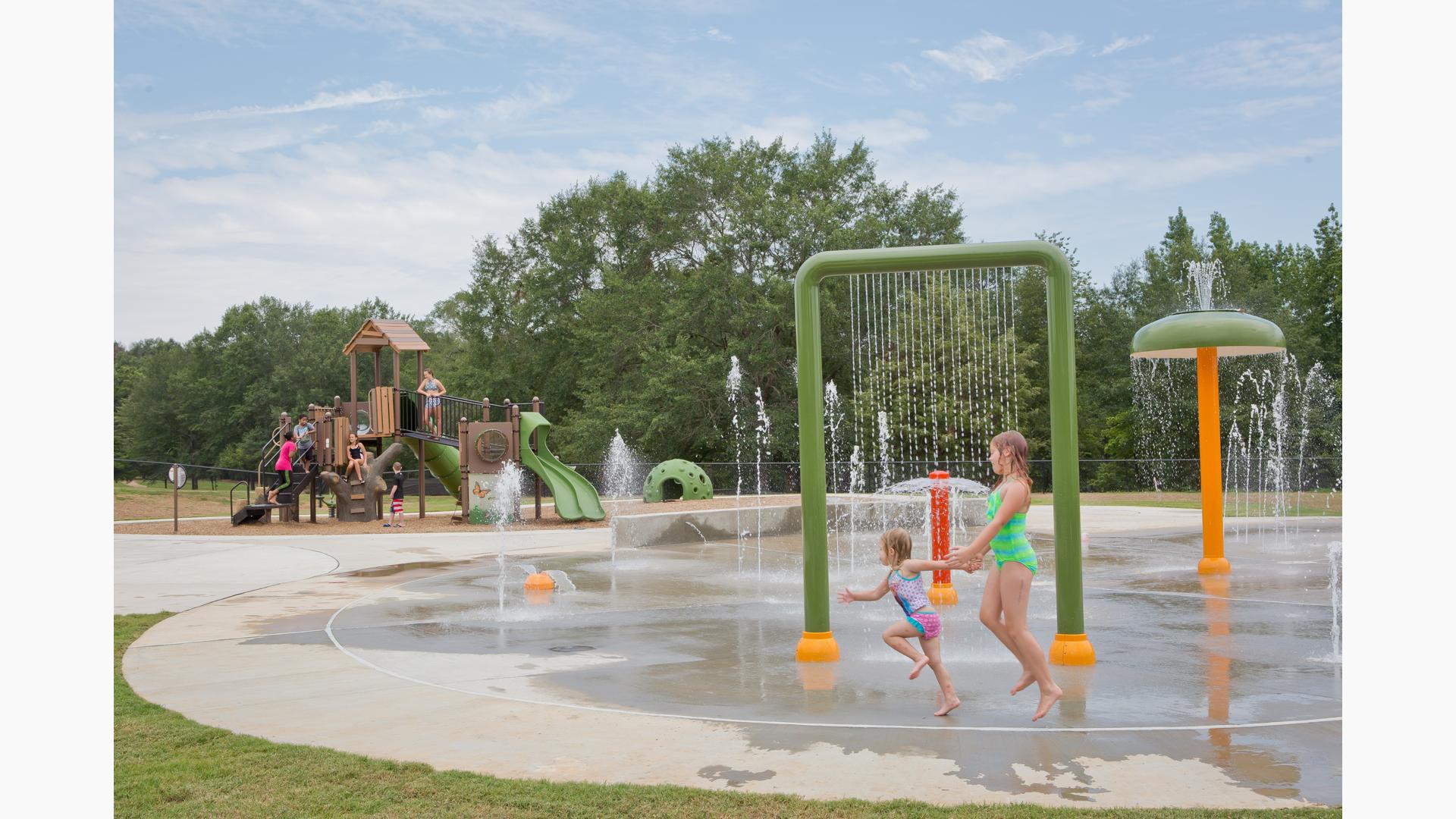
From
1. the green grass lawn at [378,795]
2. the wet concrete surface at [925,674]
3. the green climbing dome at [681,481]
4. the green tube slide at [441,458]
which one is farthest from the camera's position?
the green climbing dome at [681,481]

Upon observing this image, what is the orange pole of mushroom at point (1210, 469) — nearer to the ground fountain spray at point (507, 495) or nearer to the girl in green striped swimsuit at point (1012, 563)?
the girl in green striped swimsuit at point (1012, 563)

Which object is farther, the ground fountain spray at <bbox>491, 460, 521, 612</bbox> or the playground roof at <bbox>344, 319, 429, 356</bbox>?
the playground roof at <bbox>344, 319, 429, 356</bbox>

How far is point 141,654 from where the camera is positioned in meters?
8.52

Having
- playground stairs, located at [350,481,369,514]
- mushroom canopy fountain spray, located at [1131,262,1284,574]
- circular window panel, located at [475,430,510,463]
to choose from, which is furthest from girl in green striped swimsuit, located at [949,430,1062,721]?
playground stairs, located at [350,481,369,514]

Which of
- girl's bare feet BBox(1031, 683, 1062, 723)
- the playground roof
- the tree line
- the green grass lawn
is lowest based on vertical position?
the green grass lawn

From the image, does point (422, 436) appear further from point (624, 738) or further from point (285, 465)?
point (624, 738)

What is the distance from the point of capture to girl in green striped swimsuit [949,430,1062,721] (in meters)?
5.92

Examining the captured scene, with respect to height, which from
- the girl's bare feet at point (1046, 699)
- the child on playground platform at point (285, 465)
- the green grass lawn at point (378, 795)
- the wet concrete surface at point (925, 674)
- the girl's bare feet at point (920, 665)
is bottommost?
the wet concrete surface at point (925, 674)

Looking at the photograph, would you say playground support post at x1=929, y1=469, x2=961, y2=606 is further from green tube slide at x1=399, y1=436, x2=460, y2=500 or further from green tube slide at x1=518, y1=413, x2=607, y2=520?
green tube slide at x1=399, y1=436, x2=460, y2=500

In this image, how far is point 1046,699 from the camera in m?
5.90

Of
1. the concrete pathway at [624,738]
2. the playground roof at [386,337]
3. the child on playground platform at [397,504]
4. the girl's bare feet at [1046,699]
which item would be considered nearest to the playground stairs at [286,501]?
the child on playground platform at [397,504]

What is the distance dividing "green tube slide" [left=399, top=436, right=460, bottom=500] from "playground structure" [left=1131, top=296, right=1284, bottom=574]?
674 inches

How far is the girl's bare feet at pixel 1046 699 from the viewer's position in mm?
5828

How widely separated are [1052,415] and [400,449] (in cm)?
2045
